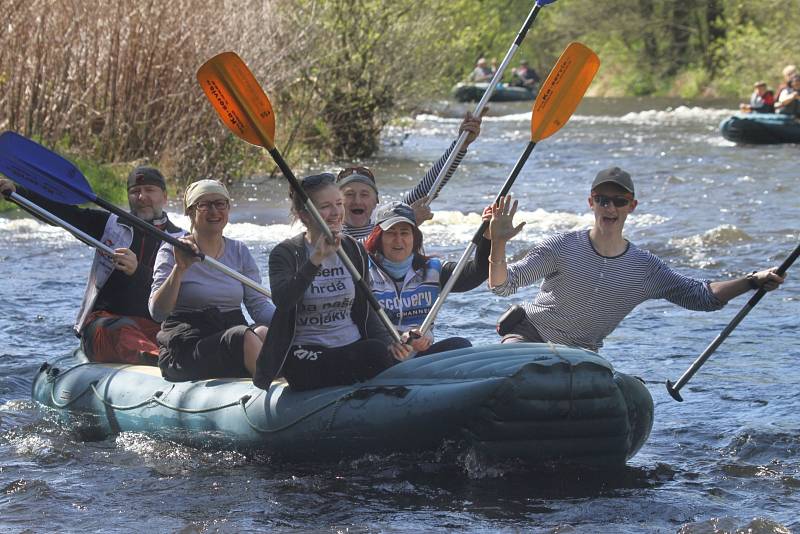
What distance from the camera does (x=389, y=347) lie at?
480cm

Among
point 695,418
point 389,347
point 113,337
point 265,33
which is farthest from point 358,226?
point 265,33

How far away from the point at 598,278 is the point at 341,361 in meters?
1.07

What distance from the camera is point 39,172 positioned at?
5.73 meters

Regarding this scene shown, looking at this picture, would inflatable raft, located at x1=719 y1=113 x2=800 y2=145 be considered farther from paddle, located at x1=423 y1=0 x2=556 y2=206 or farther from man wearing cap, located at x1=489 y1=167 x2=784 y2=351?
man wearing cap, located at x1=489 y1=167 x2=784 y2=351

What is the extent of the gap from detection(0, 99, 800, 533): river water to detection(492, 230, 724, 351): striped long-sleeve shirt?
61 centimetres

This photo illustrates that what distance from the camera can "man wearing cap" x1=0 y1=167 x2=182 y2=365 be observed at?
19.0 feet

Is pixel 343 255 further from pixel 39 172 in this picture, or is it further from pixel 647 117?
pixel 647 117

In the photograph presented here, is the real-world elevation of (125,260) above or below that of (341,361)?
above

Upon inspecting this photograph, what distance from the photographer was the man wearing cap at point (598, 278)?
16.3 feet

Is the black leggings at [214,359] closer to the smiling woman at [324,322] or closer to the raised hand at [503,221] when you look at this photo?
the smiling woman at [324,322]

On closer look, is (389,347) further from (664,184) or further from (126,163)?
(664,184)

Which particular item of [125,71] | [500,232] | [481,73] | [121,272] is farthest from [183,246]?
[481,73]

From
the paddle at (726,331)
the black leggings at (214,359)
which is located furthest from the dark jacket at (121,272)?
the paddle at (726,331)

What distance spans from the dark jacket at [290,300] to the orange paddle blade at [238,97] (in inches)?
23.0
